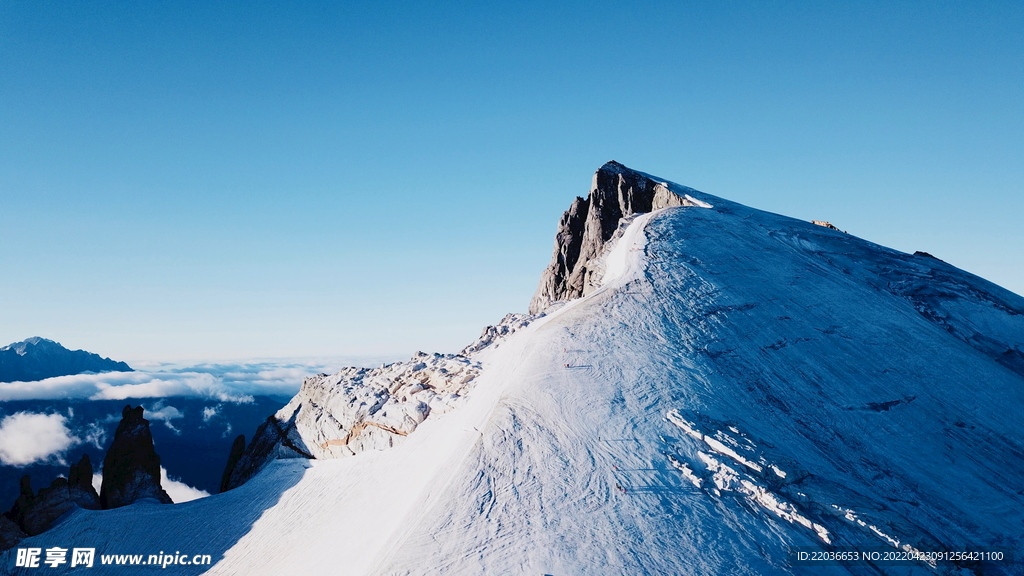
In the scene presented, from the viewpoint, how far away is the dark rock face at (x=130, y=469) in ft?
109

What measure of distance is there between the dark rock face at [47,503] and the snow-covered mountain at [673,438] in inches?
59.4

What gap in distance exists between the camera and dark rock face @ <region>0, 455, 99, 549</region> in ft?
95.2

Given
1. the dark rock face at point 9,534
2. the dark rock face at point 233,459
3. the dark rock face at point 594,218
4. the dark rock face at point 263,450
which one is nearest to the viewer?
the dark rock face at point 9,534

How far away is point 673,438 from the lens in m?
16.8

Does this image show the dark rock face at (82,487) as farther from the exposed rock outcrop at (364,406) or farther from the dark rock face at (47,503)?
the exposed rock outcrop at (364,406)

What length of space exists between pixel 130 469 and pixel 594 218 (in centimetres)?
3673

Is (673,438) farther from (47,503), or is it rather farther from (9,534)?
(47,503)

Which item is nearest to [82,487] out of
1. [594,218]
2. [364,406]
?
[364,406]

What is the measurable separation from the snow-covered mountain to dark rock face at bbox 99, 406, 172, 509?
11.1 ft

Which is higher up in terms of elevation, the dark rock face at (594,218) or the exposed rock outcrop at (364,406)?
the dark rock face at (594,218)

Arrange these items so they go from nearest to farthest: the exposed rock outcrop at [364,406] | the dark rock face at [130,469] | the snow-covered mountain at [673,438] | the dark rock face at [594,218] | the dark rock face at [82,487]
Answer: the snow-covered mountain at [673,438]
the exposed rock outcrop at [364,406]
the dark rock face at [82,487]
the dark rock face at [130,469]
the dark rock face at [594,218]

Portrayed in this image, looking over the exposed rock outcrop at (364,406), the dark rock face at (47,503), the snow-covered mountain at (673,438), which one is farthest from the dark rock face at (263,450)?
the dark rock face at (47,503)

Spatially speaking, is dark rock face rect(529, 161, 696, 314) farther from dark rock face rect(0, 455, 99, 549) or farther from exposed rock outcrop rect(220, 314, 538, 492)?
dark rock face rect(0, 455, 99, 549)

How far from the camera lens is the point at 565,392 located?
19.0m
